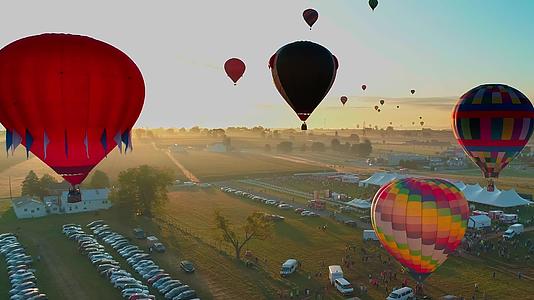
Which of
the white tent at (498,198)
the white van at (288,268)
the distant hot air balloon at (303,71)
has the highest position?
the distant hot air balloon at (303,71)

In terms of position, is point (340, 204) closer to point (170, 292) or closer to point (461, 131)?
point (461, 131)

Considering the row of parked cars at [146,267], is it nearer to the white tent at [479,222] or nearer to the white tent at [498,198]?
the white tent at [479,222]

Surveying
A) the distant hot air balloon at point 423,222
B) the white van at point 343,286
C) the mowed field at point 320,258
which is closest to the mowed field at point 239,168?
the mowed field at point 320,258

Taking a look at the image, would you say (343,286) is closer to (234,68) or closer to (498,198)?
(234,68)

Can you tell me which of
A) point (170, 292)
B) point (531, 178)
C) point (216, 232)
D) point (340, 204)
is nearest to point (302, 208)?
point (340, 204)

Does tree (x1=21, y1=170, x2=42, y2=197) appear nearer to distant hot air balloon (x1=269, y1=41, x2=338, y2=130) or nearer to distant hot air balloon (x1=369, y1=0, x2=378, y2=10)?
distant hot air balloon (x1=269, y1=41, x2=338, y2=130)

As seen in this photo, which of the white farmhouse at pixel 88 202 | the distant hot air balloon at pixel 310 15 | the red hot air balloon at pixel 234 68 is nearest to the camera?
the distant hot air balloon at pixel 310 15

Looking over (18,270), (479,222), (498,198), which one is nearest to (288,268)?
(18,270)
